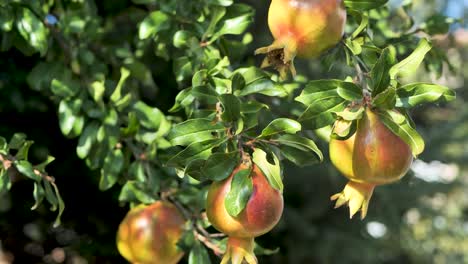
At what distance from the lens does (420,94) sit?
0.85 meters

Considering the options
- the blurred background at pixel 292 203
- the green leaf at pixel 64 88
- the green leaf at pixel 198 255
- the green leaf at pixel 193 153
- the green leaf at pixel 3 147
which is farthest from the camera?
the blurred background at pixel 292 203

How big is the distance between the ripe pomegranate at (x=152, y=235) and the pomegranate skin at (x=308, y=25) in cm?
41

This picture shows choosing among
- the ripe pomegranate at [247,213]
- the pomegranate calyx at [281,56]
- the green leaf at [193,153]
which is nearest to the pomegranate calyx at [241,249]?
the ripe pomegranate at [247,213]

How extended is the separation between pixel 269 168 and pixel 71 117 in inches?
20.9

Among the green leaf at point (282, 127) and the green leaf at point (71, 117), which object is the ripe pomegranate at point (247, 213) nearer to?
the green leaf at point (282, 127)

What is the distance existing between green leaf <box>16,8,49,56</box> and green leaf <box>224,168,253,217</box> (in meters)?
0.54

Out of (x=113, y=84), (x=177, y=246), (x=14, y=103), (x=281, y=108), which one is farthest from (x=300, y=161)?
(x=14, y=103)

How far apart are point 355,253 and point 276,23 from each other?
2.37 meters

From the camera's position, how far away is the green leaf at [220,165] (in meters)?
0.83

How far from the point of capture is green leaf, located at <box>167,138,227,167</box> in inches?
34.9

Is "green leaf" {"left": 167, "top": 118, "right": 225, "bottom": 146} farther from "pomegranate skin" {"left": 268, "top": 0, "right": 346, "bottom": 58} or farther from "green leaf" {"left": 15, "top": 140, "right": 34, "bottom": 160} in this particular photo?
"green leaf" {"left": 15, "top": 140, "right": 34, "bottom": 160}

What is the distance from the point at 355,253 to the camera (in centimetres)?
305

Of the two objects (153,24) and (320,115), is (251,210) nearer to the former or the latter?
(320,115)

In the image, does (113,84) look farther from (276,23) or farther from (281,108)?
(276,23)
